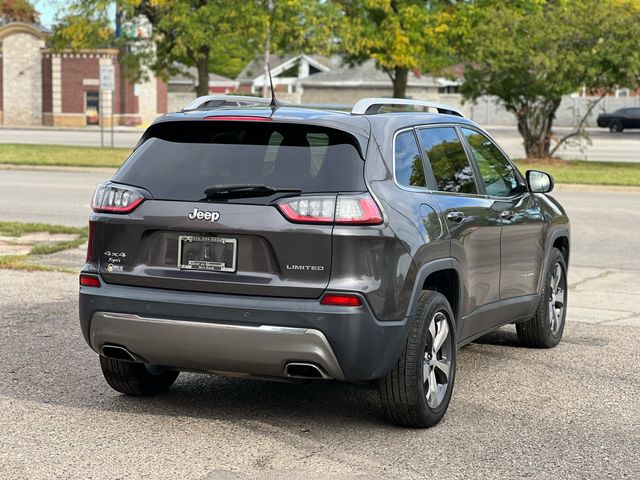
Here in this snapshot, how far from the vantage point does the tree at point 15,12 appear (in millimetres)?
90550

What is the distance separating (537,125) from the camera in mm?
33000

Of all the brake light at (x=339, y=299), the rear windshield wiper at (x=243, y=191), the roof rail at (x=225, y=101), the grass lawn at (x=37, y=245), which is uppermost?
the roof rail at (x=225, y=101)

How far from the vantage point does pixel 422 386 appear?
589 centimetres

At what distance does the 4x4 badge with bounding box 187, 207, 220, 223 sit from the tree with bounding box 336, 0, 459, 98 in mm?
29344

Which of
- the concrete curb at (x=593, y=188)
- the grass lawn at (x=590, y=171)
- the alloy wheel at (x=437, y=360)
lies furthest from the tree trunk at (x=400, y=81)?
the alloy wheel at (x=437, y=360)

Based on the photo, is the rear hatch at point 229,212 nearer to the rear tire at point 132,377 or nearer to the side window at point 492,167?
the rear tire at point 132,377

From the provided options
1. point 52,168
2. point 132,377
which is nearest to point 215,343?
point 132,377

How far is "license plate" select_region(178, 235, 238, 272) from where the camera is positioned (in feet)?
18.5

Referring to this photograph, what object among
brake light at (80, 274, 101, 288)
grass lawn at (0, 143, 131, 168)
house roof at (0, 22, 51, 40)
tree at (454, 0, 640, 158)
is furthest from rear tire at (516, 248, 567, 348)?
house roof at (0, 22, 51, 40)

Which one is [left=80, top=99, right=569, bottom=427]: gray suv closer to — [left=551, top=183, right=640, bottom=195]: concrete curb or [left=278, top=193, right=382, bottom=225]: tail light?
[left=278, top=193, right=382, bottom=225]: tail light

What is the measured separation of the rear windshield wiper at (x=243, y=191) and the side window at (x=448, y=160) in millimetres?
1202

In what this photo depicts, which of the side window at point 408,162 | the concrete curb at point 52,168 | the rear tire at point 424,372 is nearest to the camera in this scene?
the rear tire at point 424,372

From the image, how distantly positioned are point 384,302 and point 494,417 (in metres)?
1.19

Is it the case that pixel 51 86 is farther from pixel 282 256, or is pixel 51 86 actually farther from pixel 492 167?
pixel 282 256
